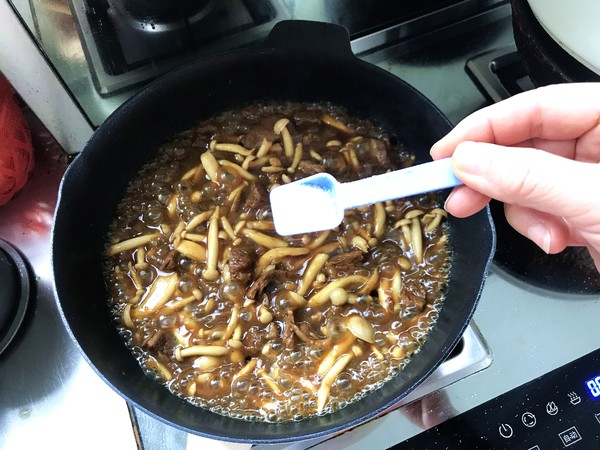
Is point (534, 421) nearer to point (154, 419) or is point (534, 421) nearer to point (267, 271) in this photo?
point (267, 271)

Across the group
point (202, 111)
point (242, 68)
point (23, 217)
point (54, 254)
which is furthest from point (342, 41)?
point (23, 217)

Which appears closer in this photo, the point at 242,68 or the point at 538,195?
the point at 538,195

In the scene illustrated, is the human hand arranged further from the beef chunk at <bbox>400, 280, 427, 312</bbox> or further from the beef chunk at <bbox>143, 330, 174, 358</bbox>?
the beef chunk at <bbox>143, 330, 174, 358</bbox>

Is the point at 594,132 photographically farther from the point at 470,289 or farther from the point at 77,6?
the point at 77,6

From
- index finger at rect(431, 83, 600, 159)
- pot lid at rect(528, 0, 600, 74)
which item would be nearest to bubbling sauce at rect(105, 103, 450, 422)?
index finger at rect(431, 83, 600, 159)

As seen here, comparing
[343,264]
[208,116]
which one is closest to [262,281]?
[343,264]

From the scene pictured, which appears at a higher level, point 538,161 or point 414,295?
point 538,161
